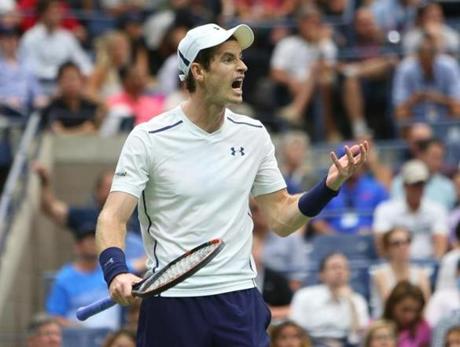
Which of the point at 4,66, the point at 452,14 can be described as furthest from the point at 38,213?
the point at 452,14

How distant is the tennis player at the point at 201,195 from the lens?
7586 mm

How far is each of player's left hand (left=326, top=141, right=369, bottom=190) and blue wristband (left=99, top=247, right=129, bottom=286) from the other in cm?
107

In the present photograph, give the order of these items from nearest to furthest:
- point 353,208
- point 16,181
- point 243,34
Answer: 1. point 243,34
2. point 16,181
3. point 353,208

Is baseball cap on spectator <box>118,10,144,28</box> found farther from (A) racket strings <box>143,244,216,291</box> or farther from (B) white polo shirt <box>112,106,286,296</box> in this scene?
(A) racket strings <box>143,244,216,291</box>

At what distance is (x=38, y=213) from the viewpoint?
Result: 14.5 metres

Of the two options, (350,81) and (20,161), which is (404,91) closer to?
(350,81)

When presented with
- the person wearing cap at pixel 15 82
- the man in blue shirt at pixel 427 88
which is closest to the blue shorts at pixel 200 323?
the person wearing cap at pixel 15 82

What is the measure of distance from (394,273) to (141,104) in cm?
411

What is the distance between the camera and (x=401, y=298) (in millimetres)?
11406

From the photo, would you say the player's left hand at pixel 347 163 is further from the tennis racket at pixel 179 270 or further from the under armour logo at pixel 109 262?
the under armour logo at pixel 109 262

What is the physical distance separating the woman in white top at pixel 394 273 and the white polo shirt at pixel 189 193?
15.3 ft

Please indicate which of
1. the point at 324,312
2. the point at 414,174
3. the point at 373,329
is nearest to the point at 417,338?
the point at 373,329

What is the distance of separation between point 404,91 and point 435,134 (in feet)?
2.14

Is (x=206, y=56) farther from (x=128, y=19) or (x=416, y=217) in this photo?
(x=128, y=19)
